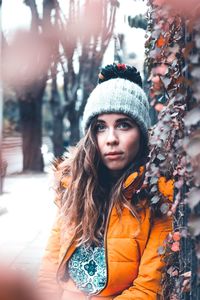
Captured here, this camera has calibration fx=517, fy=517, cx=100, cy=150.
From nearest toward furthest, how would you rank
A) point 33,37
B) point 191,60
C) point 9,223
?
point 191,60 → point 9,223 → point 33,37

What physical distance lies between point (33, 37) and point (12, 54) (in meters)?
0.84

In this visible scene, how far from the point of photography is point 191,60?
3.58ft

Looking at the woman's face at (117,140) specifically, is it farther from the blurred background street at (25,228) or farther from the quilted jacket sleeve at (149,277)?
the blurred background street at (25,228)

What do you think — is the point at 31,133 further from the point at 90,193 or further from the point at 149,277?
the point at 149,277

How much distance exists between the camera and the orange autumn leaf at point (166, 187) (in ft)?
6.19

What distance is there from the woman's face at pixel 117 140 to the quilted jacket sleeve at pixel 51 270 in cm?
44

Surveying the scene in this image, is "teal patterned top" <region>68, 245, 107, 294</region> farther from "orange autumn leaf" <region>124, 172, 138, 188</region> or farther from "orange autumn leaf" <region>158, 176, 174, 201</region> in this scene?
"orange autumn leaf" <region>158, 176, 174, 201</region>

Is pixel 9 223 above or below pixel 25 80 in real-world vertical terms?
below

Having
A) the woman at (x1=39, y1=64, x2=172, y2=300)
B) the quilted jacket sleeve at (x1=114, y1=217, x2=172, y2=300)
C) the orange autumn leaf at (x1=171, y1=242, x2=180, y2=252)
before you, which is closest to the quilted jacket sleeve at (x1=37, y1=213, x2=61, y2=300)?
the woman at (x1=39, y1=64, x2=172, y2=300)

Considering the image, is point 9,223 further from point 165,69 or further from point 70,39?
point 70,39

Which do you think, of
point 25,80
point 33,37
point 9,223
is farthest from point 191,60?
point 25,80

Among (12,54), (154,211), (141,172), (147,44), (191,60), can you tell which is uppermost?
(12,54)

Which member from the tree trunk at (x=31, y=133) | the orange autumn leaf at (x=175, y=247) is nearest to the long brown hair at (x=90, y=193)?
the orange autumn leaf at (x=175, y=247)

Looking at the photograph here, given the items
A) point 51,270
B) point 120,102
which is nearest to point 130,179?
point 120,102
